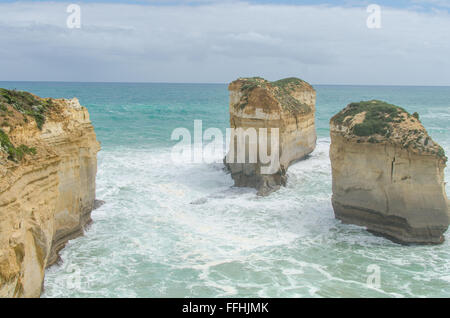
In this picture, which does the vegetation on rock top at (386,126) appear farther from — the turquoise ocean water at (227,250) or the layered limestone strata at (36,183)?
the layered limestone strata at (36,183)

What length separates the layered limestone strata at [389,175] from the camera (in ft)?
44.0

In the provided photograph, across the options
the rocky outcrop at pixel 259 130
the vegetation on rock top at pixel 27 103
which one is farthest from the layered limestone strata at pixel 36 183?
the rocky outcrop at pixel 259 130

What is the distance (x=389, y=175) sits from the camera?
46.2ft

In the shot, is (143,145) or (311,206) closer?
(311,206)

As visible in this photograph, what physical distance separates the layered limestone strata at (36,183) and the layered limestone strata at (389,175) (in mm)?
9111

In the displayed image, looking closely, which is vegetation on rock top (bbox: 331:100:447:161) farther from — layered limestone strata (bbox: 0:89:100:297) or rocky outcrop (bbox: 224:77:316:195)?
layered limestone strata (bbox: 0:89:100:297)

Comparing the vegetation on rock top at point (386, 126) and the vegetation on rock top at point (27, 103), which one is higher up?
the vegetation on rock top at point (27, 103)

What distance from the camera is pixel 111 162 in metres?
25.7

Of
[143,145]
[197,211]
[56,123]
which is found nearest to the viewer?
[56,123]

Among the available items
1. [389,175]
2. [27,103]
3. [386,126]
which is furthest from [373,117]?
[27,103]

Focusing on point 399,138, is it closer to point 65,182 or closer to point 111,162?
point 65,182

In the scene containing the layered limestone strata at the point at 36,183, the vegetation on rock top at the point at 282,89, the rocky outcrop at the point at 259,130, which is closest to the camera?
the layered limestone strata at the point at 36,183

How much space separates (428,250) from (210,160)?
15721 mm
